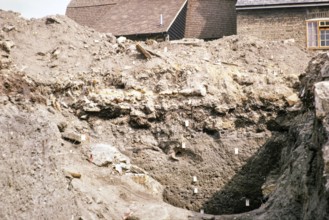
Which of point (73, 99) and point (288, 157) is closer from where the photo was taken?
point (288, 157)

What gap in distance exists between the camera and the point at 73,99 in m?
18.6

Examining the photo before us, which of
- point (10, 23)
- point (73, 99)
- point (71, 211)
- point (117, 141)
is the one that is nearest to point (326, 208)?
point (71, 211)

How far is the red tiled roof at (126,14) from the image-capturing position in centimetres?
2619

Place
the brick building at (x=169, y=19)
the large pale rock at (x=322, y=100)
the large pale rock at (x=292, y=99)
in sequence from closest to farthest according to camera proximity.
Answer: the large pale rock at (x=322, y=100)
the large pale rock at (x=292, y=99)
the brick building at (x=169, y=19)

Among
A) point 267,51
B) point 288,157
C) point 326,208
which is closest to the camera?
point 326,208

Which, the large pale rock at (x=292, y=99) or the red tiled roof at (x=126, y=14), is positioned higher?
the red tiled roof at (x=126, y=14)

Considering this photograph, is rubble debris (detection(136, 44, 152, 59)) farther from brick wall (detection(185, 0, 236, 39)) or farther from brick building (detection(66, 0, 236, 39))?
brick wall (detection(185, 0, 236, 39))

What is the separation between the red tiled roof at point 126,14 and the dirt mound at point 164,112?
17.2ft

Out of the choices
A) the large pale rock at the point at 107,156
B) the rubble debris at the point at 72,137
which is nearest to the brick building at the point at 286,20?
the large pale rock at the point at 107,156

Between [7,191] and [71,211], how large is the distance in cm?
190

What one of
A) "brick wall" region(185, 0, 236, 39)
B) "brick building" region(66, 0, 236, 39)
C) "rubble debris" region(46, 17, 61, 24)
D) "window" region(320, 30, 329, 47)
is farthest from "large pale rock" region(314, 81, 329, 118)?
"brick wall" region(185, 0, 236, 39)

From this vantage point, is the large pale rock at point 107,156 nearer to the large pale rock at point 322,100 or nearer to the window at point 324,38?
the large pale rock at point 322,100

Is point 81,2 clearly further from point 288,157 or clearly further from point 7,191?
point 7,191

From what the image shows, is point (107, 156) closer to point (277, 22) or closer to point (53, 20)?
point (53, 20)
